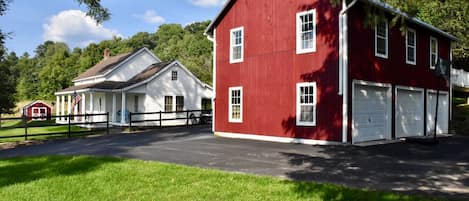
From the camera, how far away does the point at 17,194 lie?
23.3ft

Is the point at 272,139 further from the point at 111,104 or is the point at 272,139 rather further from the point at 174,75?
the point at 111,104

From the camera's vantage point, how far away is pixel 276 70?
16594 millimetres

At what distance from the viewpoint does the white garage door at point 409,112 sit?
17422 mm

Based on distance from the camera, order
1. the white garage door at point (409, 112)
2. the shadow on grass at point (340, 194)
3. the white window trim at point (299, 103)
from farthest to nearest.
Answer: the white garage door at point (409, 112)
the white window trim at point (299, 103)
the shadow on grass at point (340, 194)

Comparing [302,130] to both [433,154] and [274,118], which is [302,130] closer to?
[274,118]

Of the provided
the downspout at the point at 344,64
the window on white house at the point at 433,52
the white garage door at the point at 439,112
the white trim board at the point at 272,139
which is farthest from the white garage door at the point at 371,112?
the window on white house at the point at 433,52

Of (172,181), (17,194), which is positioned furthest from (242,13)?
(17,194)

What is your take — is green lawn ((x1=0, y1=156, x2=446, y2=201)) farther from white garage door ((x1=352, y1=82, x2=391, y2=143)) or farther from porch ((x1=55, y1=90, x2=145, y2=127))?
porch ((x1=55, y1=90, x2=145, y2=127))

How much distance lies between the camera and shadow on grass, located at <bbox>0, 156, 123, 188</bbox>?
8434 millimetres

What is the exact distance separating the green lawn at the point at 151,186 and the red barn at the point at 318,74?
7390mm

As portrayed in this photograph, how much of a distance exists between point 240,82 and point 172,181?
10635 mm

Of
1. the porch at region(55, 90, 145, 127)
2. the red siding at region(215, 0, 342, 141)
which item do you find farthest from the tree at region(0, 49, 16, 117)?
the red siding at region(215, 0, 342, 141)

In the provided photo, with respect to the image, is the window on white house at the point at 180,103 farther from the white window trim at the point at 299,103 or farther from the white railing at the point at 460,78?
the white railing at the point at 460,78

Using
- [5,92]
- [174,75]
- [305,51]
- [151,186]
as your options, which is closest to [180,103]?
[174,75]
